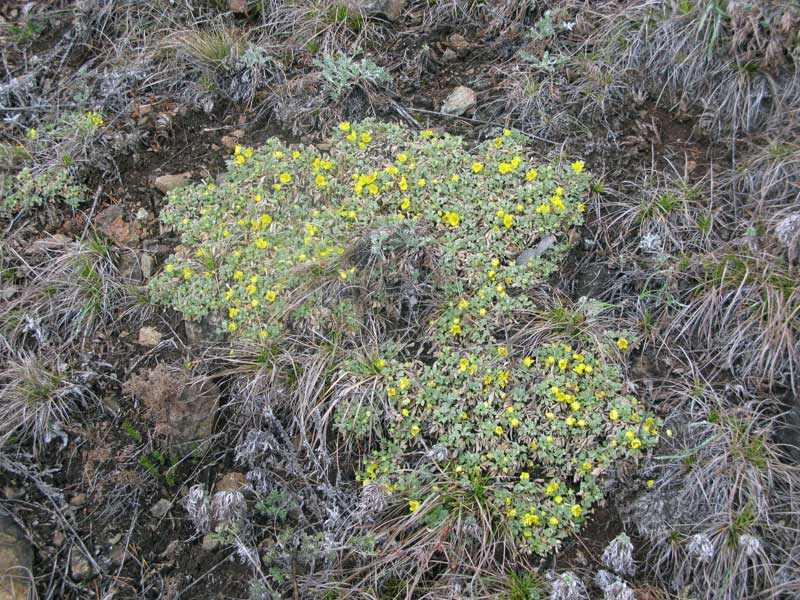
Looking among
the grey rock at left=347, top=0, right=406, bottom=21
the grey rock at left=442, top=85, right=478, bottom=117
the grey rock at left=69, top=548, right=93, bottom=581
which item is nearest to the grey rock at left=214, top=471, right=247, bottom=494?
the grey rock at left=69, top=548, right=93, bottom=581

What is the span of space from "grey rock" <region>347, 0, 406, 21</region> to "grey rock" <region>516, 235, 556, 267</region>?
2067mm

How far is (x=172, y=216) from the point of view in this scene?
3957mm

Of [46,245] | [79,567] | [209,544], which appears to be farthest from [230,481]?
[46,245]

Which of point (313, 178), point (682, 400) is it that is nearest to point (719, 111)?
point (682, 400)

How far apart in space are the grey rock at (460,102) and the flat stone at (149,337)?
87.1 inches

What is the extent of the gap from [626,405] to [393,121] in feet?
7.35

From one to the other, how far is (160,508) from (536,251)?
7.65 ft

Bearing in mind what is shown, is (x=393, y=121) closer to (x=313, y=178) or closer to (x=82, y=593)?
(x=313, y=178)

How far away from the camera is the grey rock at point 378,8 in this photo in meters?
4.50

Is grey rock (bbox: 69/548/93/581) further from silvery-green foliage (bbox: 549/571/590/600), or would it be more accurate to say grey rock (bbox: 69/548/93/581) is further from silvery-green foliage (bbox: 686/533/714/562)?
silvery-green foliage (bbox: 686/533/714/562)

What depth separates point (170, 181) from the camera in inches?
164

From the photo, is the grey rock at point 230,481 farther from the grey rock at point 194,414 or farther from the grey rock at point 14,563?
the grey rock at point 14,563

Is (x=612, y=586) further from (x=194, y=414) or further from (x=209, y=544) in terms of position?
(x=194, y=414)

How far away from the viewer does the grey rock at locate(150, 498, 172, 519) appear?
3.23 metres
